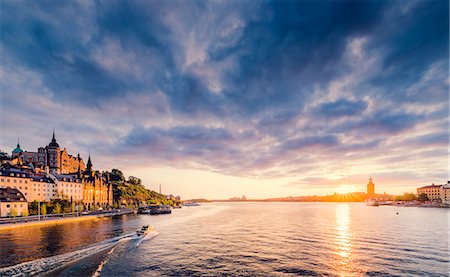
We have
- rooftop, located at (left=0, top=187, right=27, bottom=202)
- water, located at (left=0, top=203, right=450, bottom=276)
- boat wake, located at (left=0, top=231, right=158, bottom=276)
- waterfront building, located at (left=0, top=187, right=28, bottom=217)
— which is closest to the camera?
boat wake, located at (left=0, top=231, right=158, bottom=276)

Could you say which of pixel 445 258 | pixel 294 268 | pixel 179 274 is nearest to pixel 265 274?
pixel 294 268

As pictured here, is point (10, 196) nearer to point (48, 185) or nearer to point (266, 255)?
point (48, 185)

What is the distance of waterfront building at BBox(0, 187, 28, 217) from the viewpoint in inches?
3964

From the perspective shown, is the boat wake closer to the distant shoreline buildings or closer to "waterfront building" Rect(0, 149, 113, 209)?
the distant shoreline buildings

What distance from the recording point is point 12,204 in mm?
104125

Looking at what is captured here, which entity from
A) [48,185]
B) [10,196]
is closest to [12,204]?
[10,196]

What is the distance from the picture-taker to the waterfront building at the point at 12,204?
101m

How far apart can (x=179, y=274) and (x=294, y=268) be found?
17.0 metres

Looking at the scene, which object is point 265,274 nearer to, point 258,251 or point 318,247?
point 258,251

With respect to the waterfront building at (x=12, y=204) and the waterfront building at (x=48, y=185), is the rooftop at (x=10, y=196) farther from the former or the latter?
→ the waterfront building at (x=48, y=185)

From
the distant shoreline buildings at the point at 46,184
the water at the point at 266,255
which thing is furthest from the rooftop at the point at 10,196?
the water at the point at 266,255

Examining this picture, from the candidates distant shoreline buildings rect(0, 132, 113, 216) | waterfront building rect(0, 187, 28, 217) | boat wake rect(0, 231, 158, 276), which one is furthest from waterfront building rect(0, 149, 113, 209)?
boat wake rect(0, 231, 158, 276)

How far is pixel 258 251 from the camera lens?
50.0m

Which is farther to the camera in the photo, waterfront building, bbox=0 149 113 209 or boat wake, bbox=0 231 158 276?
waterfront building, bbox=0 149 113 209
